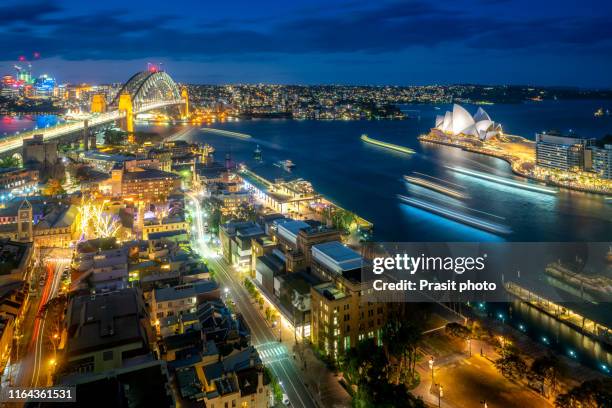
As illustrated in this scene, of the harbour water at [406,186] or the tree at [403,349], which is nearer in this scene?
the tree at [403,349]

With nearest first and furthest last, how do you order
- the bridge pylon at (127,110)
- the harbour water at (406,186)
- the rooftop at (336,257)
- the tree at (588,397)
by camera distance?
1. the tree at (588,397)
2. the rooftop at (336,257)
3. the harbour water at (406,186)
4. the bridge pylon at (127,110)

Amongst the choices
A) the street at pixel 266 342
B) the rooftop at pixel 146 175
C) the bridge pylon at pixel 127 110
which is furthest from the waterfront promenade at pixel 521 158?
the bridge pylon at pixel 127 110

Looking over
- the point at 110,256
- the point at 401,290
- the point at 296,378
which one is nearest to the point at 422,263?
the point at 401,290

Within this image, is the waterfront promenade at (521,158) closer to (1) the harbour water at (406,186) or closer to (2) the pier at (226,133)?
(1) the harbour water at (406,186)

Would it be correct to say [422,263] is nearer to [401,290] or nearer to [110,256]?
[401,290]

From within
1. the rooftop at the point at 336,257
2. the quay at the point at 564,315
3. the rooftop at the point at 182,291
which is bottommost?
the quay at the point at 564,315

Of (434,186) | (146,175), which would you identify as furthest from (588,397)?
(146,175)

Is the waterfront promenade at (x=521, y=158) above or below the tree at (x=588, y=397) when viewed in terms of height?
above

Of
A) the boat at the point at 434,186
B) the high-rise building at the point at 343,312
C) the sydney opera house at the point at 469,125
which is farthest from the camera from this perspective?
the sydney opera house at the point at 469,125
